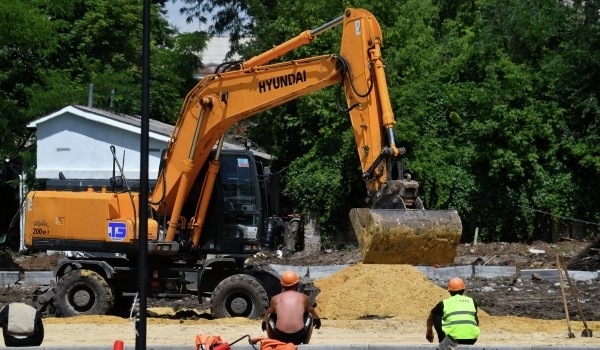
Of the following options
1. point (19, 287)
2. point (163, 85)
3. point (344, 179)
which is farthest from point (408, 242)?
point (163, 85)

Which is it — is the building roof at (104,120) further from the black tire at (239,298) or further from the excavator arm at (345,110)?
the black tire at (239,298)

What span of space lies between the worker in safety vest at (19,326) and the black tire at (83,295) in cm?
646

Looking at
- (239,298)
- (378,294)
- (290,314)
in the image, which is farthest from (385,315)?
(290,314)

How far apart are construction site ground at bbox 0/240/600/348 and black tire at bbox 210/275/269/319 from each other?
37cm

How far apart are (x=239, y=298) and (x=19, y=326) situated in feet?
21.9

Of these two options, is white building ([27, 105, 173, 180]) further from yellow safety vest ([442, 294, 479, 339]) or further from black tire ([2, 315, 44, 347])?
yellow safety vest ([442, 294, 479, 339])

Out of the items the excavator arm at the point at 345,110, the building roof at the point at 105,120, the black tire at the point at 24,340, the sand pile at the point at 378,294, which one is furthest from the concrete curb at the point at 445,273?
the black tire at the point at 24,340

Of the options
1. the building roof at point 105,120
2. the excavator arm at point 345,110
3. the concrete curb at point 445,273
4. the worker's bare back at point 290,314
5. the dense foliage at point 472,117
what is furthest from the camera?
the dense foliage at point 472,117

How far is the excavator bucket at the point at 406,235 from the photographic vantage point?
16.0m

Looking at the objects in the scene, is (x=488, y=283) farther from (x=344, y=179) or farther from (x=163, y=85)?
(x=163, y=85)

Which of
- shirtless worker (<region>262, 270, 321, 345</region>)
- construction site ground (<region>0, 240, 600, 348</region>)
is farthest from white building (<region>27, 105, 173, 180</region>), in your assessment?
shirtless worker (<region>262, 270, 321, 345</region>)

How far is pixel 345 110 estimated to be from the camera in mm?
18219

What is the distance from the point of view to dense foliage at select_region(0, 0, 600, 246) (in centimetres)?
3566

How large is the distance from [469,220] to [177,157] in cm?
1825
